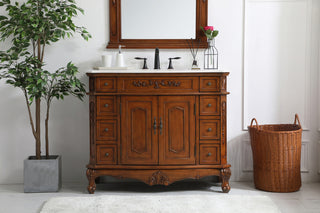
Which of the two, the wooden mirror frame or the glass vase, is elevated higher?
the wooden mirror frame

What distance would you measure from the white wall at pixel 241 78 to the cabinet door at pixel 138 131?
0.58m

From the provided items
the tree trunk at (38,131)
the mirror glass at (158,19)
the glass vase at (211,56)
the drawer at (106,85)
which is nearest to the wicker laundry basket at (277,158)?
the glass vase at (211,56)

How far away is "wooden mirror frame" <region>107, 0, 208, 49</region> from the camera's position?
3.43 meters

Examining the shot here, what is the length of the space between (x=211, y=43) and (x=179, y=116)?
2.69 ft

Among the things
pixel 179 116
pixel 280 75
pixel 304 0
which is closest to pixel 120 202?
pixel 179 116

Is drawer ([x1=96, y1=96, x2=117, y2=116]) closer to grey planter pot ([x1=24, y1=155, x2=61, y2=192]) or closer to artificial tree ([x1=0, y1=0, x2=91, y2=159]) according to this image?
artificial tree ([x1=0, y1=0, x2=91, y2=159])

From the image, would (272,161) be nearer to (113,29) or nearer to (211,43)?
(211,43)

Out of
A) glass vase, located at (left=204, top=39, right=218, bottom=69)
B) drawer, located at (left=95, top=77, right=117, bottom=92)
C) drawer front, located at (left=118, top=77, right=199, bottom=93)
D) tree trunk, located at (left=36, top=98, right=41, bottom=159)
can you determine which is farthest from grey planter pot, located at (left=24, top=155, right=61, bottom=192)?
glass vase, located at (left=204, top=39, right=218, bottom=69)

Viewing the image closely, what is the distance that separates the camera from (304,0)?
11.2 ft

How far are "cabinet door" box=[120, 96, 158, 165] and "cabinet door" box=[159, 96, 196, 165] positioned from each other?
66mm

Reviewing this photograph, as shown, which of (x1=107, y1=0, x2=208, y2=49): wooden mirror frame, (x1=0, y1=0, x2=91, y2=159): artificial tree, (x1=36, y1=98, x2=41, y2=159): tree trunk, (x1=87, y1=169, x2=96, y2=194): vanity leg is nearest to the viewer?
(x1=0, y1=0, x2=91, y2=159): artificial tree

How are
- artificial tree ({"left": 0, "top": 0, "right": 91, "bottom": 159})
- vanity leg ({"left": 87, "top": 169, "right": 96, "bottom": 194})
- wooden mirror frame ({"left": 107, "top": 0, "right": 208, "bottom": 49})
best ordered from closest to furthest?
artificial tree ({"left": 0, "top": 0, "right": 91, "bottom": 159}) < vanity leg ({"left": 87, "top": 169, "right": 96, "bottom": 194}) < wooden mirror frame ({"left": 107, "top": 0, "right": 208, "bottom": 49})

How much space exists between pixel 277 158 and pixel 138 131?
119 centimetres

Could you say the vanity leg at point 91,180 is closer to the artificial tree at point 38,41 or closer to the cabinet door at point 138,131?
the cabinet door at point 138,131
